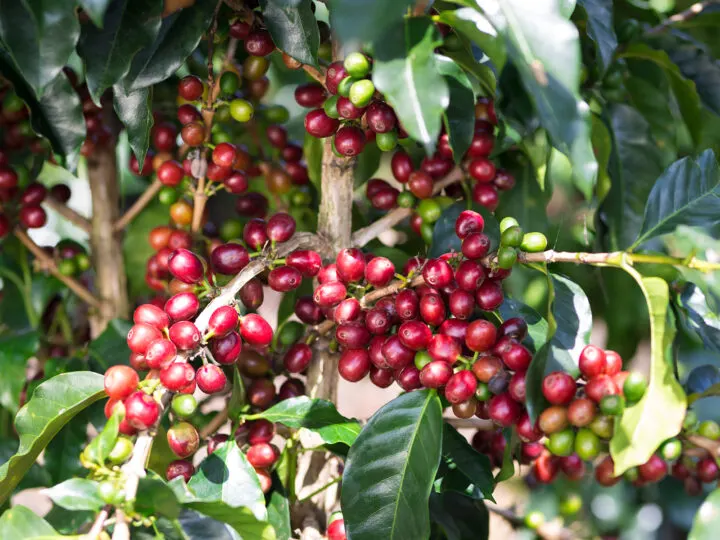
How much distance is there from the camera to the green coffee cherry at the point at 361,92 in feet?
2.13

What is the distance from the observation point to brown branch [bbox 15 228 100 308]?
1.02m

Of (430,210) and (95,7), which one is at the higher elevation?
(95,7)

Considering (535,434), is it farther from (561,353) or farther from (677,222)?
(677,222)

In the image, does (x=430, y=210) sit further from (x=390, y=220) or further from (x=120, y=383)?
(x=120, y=383)

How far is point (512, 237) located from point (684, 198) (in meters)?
0.17

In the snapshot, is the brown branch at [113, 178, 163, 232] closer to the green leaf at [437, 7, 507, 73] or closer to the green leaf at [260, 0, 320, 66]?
the green leaf at [260, 0, 320, 66]

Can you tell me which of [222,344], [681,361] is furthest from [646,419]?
[681,361]

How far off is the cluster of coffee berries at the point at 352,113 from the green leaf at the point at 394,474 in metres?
0.25

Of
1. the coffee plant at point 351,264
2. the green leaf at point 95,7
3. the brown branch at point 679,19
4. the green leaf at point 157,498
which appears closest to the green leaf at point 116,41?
the coffee plant at point 351,264

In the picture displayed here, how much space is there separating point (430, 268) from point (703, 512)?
295 mm

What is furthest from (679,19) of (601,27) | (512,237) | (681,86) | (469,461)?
(469,461)

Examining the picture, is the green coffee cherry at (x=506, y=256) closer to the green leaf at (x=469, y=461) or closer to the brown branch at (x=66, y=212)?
the green leaf at (x=469, y=461)

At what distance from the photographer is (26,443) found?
0.65m

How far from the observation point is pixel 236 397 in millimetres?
767
